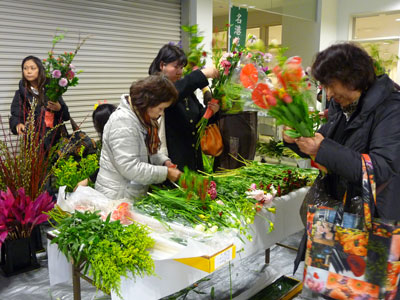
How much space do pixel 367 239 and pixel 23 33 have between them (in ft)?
12.2

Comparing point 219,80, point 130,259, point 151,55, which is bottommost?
point 130,259

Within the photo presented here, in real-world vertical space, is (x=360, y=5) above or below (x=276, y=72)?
above

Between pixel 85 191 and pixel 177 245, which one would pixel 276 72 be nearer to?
pixel 177 245

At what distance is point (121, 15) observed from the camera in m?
4.54

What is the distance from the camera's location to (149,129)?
1931mm

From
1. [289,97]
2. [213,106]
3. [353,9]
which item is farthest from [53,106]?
[353,9]

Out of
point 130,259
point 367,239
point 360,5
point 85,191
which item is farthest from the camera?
point 360,5

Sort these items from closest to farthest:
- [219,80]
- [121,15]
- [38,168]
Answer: [219,80]
[38,168]
[121,15]

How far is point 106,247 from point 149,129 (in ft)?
2.19

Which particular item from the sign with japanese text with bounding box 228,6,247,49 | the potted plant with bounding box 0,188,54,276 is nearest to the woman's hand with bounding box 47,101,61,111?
the potted plant with bounding box 0,188,54,276

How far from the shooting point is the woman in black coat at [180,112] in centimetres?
227

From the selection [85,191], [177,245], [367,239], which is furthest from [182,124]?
[367,239]

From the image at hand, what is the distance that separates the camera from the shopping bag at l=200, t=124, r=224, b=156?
8.12ft

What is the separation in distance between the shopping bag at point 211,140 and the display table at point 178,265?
55cm
